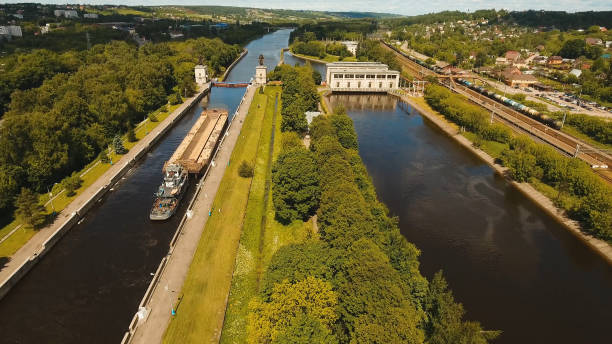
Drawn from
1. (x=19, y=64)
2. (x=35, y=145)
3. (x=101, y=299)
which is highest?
(x=19, y=64)

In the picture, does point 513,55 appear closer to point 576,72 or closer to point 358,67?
point 576,72

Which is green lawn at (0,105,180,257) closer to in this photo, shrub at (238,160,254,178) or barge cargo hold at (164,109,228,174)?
barge cargo hold at (164,109,228,174)

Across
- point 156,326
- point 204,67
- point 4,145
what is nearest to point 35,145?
point 4,145

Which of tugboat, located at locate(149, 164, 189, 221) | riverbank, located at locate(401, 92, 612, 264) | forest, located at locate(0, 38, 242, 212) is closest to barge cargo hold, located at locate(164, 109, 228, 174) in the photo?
tugboat, located at locate(149, 164, 189, 221)

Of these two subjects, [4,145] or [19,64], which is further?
[19,64]

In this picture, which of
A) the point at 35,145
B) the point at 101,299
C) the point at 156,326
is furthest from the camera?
the point at 35,145

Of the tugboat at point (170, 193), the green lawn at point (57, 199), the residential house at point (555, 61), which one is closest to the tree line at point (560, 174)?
the tugboat at point (170, 193)

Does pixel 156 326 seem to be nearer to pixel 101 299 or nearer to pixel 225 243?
pixel 101 299

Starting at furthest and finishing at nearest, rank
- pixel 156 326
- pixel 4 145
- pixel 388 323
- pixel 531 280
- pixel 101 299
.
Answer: pixel 4 145, pixel 531 280, pixel 101 299, pixel 156 326, pixel 388 323
